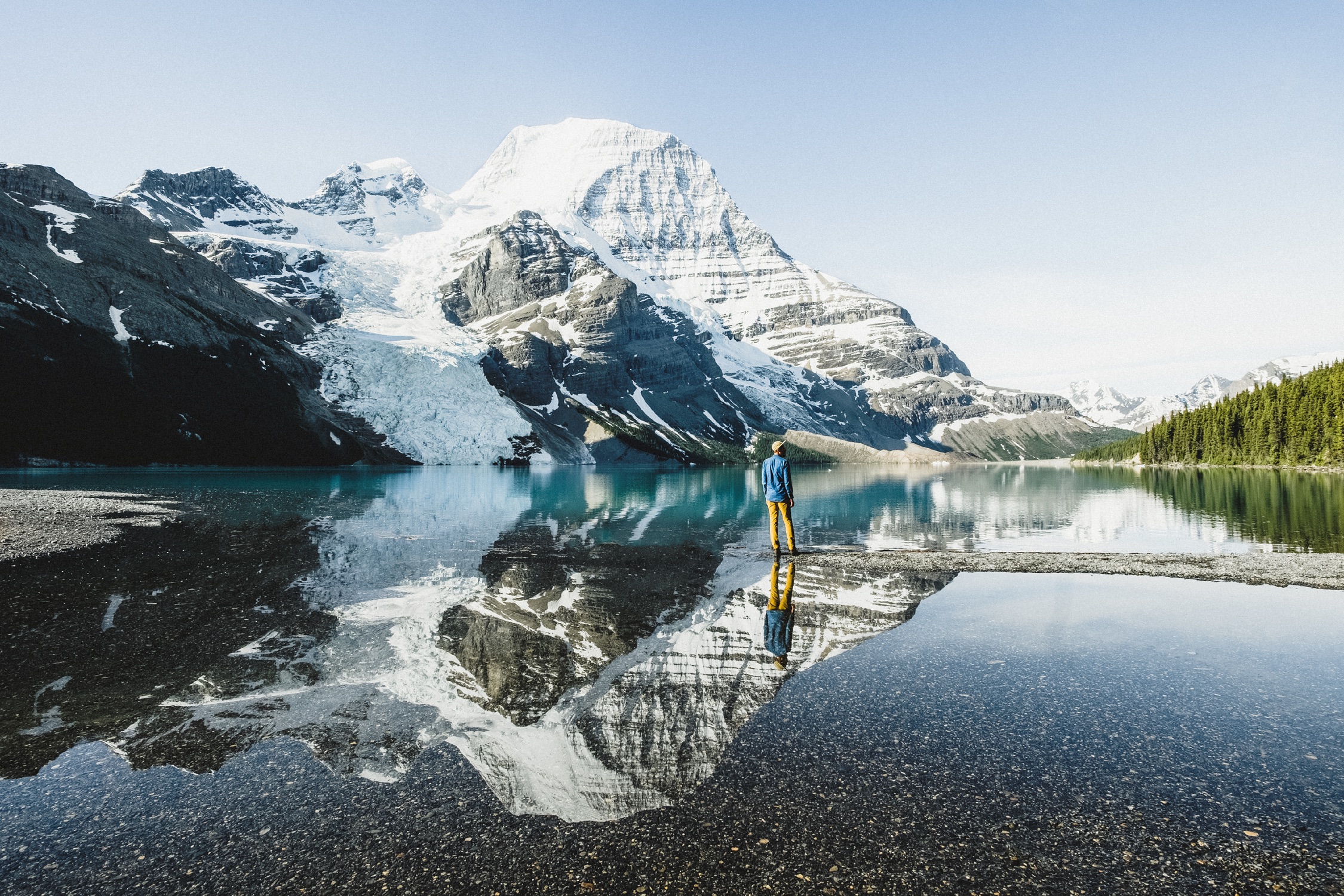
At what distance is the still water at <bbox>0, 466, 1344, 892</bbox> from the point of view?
5.55 metres

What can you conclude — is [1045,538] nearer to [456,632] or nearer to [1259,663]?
[1259,663]

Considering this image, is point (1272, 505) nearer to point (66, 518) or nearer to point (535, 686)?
point (535, 686)

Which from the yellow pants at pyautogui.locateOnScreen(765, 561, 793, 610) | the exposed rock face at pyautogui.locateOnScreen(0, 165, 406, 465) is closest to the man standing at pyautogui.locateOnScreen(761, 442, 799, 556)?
the yellow pants at pyautogui.locateOnScreen(765, 561, 793, 610)

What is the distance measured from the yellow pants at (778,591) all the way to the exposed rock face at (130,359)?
4790 inches

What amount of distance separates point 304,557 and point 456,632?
11.1 m

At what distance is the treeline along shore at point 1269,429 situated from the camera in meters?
99.1

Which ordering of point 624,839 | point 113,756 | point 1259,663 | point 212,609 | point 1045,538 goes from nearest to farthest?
point 624,839
point 113,756
point 1259,663
point 212,609
point 1045,538

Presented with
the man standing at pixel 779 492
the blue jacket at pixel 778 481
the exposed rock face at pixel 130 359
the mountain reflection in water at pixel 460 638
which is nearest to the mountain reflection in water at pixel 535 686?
the mountain reflection in water at pixel 460 638

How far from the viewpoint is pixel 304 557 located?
2100cm

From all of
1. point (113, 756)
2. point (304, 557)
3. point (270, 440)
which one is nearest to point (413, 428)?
point (270, 440)

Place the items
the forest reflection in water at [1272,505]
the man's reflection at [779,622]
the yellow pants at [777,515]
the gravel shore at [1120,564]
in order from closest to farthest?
the man's reflection at [779,622]
the gravel shore at [1120,564]
the yellow pants at [777,515]
the forest reflection in water at [1272,505]

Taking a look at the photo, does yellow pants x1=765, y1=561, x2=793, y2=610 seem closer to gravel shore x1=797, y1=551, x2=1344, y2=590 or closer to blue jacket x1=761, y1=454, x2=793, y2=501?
gravel shore x1=797, y1=551, x2=1344, y2=590

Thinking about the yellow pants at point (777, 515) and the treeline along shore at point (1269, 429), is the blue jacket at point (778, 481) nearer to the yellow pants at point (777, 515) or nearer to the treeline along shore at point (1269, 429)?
the yellow pants at point (777, 515)

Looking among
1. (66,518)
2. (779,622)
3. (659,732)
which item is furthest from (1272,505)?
(66,518)
